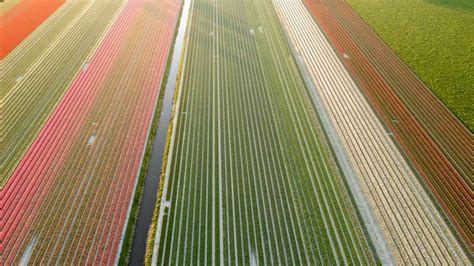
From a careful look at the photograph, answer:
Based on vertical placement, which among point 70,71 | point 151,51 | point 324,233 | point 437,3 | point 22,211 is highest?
point 437,3

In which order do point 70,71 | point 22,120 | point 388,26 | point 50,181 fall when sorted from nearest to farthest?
point 50,181
point 22,120
point 70,71
point 388,26

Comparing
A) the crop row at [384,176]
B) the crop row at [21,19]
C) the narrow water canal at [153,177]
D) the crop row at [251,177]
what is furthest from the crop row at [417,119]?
the crop row at [21,19]

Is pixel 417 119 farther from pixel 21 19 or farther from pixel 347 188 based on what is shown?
pixel 21 19

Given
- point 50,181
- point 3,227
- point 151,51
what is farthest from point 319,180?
point 151,51

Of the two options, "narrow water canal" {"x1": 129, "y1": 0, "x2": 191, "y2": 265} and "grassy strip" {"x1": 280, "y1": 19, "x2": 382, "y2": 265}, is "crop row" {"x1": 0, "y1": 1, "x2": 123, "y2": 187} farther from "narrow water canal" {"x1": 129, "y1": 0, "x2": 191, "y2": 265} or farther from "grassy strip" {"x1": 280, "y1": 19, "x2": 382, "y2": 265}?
"grassy strip" {"x1": 280, "y1": 19, "x2": 382, "y2": 265}

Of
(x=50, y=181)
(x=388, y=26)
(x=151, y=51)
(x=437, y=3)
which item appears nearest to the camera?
(x=50, y=181)

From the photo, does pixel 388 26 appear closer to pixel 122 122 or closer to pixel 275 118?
pixel 275 118

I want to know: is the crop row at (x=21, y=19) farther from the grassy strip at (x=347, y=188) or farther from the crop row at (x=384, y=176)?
the crop row at (x=384, y=176)
